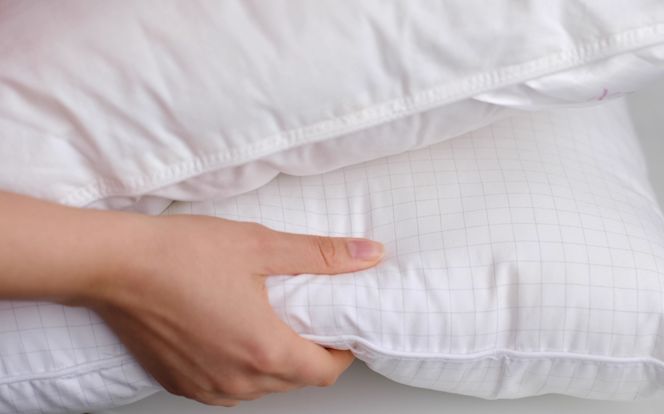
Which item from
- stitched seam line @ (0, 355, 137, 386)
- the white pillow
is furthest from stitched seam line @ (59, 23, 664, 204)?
stitched seam line @ (0, 355, 137, 386)

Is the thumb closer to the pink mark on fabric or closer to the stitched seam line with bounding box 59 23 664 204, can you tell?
the stitched seam line with bounding box 59 23 664 204

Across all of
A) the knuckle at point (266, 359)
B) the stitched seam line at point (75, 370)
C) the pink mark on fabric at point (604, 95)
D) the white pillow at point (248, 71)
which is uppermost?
the white pillow at point (248, 71)

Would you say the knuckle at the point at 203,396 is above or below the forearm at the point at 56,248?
below

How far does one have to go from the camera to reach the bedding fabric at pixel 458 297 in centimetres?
60

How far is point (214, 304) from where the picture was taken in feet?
1.83

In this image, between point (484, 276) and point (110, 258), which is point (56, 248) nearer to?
point (110, 258)

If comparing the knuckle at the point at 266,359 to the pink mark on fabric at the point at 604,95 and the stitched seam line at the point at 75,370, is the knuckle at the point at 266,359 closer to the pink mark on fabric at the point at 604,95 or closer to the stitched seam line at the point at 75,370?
the stitched seam line at the point at 75,370

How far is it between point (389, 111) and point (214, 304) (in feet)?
0.62

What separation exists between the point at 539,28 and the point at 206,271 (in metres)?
0.30

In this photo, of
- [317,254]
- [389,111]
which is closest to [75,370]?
[317,254]

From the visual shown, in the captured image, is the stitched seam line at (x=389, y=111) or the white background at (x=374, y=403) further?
the white background at (x=374, y=403)

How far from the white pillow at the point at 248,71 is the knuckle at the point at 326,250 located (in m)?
0.09

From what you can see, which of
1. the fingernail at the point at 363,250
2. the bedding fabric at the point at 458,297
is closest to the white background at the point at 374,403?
the bedding fabric at the point at 458,297

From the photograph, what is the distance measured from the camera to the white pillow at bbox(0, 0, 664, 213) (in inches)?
21.0
